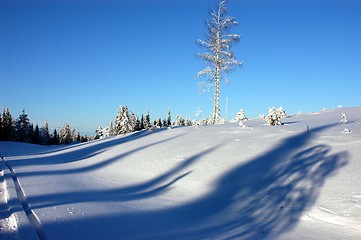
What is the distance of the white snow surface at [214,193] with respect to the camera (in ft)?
21.9

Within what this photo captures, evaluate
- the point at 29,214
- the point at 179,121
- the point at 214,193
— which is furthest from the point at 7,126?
the point at 29,214

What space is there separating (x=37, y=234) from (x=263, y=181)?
6889mm

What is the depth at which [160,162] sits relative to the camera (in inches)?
526

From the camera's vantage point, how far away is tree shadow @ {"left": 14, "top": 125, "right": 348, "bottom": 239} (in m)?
6.55

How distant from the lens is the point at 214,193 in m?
9.74

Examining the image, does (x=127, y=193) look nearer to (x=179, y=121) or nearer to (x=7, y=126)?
(x=7, y=126)

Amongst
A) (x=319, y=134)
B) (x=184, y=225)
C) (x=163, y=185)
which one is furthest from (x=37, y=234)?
(x=319, y=134)

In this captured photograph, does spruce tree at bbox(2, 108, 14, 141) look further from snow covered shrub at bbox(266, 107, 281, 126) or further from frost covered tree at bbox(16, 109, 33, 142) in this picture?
snow covered shrub at bbox(266, 107, 281, 126)

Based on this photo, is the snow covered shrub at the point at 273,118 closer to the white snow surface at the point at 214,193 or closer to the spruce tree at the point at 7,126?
the white snow surface at the point at 214,193

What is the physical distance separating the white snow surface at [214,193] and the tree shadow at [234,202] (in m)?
0.03

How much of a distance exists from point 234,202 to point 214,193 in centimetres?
Answer: 90

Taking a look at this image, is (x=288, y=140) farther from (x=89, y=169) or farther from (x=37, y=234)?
(x=37, y=234)

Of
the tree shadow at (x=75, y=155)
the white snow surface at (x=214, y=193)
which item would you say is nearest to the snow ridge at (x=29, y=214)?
the white snow surface at (x=214, y=193)

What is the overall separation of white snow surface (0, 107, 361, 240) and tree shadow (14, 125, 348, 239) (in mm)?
26
